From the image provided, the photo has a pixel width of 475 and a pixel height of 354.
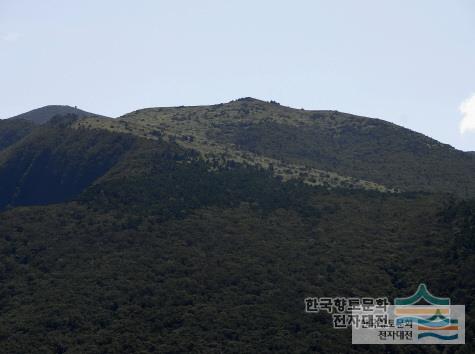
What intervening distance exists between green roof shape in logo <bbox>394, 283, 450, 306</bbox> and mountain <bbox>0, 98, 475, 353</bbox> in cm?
170

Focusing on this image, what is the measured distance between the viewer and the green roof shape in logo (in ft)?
271

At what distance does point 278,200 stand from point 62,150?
6451 cm

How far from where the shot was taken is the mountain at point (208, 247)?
267ft

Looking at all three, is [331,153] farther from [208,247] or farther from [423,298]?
[423,298]

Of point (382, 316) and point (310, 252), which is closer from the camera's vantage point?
point (382, 316)

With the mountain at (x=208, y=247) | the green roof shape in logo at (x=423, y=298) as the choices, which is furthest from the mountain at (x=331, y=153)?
the green roof shape in logo at (x=423, y=298)

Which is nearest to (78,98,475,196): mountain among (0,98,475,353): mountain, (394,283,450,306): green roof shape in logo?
(0,98,475,353): mountain

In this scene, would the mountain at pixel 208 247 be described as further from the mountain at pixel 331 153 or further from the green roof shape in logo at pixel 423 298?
the green roof shape in logo at pixel 423 298

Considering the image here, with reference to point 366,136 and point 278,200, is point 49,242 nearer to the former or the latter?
point 278,200

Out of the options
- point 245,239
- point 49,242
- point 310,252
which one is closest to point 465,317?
point 310,252

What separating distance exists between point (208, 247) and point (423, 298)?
32.6 metres

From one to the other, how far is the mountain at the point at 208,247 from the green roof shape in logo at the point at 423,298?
1695 mm

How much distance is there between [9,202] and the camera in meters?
160

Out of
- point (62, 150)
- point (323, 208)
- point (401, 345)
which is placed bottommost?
point (401, 345)
